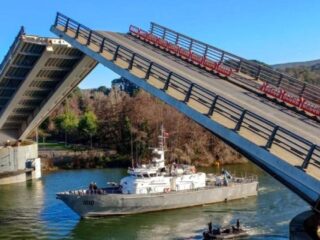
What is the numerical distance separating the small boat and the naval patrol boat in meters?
9.01

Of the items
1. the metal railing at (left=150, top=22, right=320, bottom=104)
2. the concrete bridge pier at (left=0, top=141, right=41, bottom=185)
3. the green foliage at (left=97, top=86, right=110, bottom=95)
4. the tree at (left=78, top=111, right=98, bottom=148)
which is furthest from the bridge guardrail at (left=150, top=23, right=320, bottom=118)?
the green foliage at (left=97, top=86, right=110, bottom=95)

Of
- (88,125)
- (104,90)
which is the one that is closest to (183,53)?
(88,125)

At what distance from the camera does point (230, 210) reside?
38.3 meters

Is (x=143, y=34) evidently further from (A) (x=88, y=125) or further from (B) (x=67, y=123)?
(B) (x=67, y=123)

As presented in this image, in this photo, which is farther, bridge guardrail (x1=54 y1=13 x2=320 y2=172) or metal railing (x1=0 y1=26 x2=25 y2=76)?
metal railing (x1=0 y1=26 x2=25 y2=76)

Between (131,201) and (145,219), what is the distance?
1933mm

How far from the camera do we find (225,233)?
94.9ft

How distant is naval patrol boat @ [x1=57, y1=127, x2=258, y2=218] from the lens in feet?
119

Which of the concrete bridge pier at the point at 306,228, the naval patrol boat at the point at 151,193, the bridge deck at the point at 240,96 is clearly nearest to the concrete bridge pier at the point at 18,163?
the naval patrol boat at the point at 151,193

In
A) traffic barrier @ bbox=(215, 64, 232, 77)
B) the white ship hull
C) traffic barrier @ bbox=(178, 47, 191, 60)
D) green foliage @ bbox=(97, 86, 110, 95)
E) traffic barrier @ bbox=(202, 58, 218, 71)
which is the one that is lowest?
the white ship hull

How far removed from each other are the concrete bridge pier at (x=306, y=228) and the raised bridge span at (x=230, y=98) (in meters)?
0.46

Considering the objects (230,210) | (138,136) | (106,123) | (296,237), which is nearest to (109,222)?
(230,210)

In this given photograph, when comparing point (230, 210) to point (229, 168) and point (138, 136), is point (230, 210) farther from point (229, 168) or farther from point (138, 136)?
point (138, 136)

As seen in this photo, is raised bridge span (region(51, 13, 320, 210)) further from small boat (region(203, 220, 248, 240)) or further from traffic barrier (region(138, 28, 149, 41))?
small boat (region(203, 220, 248, 240))
